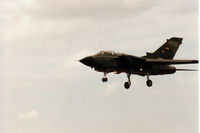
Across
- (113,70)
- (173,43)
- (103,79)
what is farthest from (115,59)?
(173,43)

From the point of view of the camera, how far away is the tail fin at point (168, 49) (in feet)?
145

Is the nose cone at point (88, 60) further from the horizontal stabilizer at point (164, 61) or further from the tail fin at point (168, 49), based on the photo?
the tail fin at point (168, 49)

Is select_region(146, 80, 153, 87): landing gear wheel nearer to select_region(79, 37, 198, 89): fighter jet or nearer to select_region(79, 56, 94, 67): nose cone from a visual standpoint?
select_region(79, 37, 198, 89): fighter jet

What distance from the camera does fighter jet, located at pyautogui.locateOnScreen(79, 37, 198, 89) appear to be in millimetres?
38531

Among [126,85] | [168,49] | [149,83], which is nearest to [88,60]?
[126,85]

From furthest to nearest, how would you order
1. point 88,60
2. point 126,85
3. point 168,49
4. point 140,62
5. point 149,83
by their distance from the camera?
point 168,49
point 149,83
point 126,85
point 140,62
point 88,60

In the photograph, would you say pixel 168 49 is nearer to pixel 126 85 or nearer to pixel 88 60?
pixel 126 85

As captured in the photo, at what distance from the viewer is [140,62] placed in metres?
41.6

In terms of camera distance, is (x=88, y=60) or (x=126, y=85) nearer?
(x=88, y=60)

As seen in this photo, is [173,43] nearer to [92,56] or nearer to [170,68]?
[170,68]

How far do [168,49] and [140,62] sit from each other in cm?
538

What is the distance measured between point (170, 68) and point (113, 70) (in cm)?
765

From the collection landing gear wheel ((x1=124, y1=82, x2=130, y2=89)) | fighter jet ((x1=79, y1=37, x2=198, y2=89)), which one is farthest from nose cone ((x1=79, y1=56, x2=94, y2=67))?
landing gear wheel ((x1=124, y1=82, x2=130, y2=89))

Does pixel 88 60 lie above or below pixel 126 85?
above
